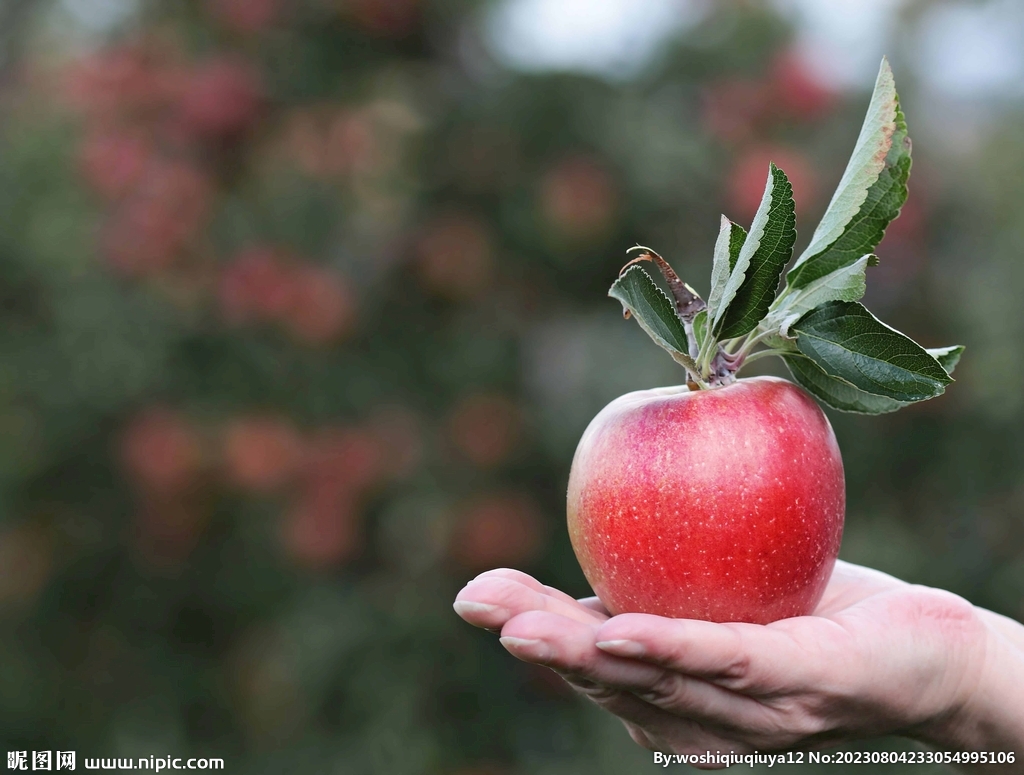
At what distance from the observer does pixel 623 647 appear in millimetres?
802

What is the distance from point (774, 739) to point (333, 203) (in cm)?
198

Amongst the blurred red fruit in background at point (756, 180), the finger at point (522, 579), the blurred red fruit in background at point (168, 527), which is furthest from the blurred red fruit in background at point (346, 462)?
the finger at point (522, 579)

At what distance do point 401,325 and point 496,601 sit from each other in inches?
70.0

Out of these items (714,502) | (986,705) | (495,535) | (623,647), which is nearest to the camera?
(623,647)

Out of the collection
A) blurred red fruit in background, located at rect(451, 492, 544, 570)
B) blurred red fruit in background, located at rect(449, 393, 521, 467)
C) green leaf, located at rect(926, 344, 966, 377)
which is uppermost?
green leaf, located at rect(926, 344, 966, 377)

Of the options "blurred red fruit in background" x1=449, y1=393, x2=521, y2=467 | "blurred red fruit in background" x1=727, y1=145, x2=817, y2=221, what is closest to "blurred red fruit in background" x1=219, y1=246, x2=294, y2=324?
"blurred red fruit in background" x1=449, y1=393, x2=521, y2=467

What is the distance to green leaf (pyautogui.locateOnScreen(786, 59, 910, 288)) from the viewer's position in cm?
90

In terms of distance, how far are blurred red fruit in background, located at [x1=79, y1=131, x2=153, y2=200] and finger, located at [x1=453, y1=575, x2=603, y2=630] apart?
209cm

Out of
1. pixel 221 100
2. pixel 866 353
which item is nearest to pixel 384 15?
pixel 221 100

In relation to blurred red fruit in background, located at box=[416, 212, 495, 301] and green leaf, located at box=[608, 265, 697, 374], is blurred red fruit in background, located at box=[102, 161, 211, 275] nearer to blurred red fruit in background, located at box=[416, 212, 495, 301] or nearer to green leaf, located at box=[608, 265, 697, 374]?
blurred red fruit in background, located at box=[416, 212, 495, 301]

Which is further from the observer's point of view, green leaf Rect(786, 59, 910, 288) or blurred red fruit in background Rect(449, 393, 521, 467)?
blurred red fruit in background Rect(449, 393, 521, 467)

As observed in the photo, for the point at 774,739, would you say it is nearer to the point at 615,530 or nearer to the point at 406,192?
the point at 615,530

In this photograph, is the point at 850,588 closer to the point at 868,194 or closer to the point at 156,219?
the point at 868,194

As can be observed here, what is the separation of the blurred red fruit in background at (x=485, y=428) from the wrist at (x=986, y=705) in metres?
1.43
